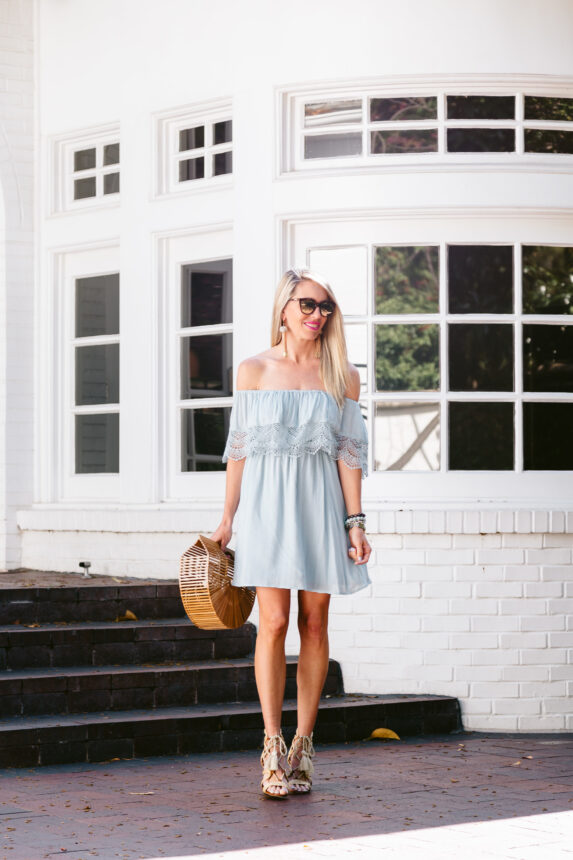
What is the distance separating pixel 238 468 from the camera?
5.32 metres

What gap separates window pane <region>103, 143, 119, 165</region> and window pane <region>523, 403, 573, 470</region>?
2971 millimetres

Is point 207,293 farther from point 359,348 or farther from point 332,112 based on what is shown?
point 332,112

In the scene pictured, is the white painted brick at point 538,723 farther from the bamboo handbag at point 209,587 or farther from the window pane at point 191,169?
the window pane at point 191,169

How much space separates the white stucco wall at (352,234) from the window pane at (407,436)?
0.10 meters

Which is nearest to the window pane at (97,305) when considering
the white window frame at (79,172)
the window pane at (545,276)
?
the white window frame at (79,172)

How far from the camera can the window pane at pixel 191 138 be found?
8.04m

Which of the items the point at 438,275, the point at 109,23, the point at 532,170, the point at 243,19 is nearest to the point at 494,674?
the point at 438,275

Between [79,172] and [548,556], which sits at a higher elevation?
[79,172]

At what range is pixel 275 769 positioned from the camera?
505 cm

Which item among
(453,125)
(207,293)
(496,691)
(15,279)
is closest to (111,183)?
(15,279)

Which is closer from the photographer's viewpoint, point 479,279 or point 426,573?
point 426,573

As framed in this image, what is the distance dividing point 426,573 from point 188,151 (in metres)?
2.84

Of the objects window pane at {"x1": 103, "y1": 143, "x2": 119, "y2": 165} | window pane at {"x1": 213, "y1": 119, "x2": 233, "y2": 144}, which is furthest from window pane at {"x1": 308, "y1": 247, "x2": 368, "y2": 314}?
window pane at {"x1": 103, "y1": 143, "x2": 119, "y2": 165}

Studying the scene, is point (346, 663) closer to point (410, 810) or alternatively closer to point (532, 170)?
point (410, 810)
